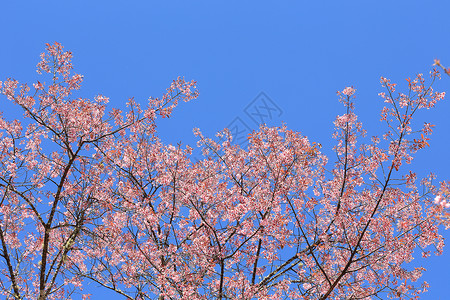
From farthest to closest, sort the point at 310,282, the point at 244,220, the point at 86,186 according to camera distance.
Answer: the point at 86,186 → the point at 310,282 → the point at 244,220

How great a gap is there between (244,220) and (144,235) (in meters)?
2.45

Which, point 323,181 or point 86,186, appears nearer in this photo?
point 86,186

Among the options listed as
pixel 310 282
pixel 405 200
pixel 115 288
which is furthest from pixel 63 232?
pixel 405 200

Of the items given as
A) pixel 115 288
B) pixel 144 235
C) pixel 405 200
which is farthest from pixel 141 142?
pixel 405 200

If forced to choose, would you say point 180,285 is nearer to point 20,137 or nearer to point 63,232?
point 63,232

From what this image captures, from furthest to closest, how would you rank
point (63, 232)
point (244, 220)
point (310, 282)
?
point (63, 232), point (310, 282), point (244, 220)

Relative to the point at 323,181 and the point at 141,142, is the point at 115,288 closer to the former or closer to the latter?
the point at 141,142

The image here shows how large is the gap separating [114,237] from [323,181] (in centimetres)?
528

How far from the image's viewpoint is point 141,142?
969 centimetres

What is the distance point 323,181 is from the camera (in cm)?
961

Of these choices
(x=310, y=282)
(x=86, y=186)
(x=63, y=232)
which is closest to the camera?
(x=310, y=282)

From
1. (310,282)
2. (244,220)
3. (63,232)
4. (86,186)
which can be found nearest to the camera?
(244,220)

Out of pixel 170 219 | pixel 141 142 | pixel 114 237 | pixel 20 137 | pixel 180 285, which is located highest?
pixel 141 142

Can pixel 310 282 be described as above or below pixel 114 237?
below
